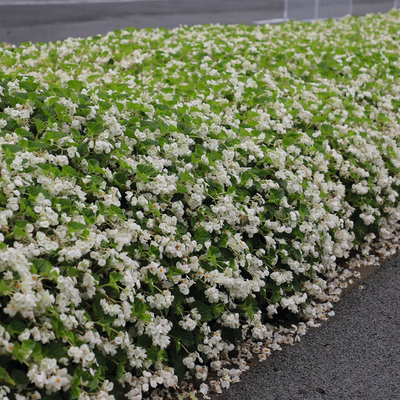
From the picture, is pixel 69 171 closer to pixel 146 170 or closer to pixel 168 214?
pixel 146 170

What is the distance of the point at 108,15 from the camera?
17.6m

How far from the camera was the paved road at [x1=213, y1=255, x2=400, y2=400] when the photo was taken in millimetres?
3344

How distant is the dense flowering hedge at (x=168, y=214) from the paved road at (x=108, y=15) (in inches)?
341

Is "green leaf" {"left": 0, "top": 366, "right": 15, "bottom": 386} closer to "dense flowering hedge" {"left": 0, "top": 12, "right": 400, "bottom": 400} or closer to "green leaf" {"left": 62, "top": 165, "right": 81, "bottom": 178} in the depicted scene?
"dense flowering hedge" {"left": 0, "top": 12, "right": 400, "bottom": 400}

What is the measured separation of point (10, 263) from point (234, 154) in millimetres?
2025

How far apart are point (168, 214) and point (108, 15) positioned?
15.2m

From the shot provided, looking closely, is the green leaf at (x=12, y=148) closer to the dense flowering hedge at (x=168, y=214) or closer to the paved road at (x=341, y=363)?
the dense flowering hedge at (x=168, y=214)

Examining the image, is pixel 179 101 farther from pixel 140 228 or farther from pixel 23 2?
pixel 23 2

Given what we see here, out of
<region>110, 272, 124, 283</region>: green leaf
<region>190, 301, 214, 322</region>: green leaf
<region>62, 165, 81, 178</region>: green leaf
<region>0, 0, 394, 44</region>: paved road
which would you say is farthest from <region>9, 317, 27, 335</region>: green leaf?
<region>0, 0, 394, 44</region>: paved road

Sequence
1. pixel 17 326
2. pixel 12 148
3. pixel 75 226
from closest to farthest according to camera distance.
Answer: pixel 17 326 → pixel 75 226 → pixel 12 148

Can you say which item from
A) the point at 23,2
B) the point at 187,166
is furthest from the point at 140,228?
the point at 23,2

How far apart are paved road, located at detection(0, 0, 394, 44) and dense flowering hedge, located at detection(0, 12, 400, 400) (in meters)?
8.65

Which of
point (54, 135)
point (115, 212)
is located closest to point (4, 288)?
point (115, 212)

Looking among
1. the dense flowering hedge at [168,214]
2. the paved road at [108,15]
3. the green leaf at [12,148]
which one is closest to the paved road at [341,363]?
the dense flowering hedge at [168,214]
